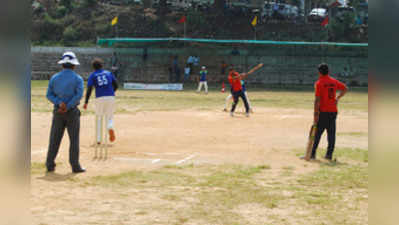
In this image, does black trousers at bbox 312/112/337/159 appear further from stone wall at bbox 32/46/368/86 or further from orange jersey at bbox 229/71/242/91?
stone wall at bbox 32/46/368/86

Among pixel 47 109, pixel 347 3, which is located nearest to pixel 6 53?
pixel 47 109

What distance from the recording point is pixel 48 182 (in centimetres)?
814

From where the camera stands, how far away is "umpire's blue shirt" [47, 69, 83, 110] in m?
8.81

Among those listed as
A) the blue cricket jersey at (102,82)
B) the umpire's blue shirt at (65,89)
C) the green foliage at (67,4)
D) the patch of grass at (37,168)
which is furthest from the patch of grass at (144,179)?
the green foliage at (67,4)

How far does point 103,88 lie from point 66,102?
10.1 feet

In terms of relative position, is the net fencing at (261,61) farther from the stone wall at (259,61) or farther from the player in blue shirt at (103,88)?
the player in blue shirt at (103,88)

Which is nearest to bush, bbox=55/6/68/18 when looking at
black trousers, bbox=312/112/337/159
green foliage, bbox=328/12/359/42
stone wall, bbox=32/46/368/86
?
stone wall, bbox=32/46/368/86

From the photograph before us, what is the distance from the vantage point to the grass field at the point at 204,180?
6.21 m

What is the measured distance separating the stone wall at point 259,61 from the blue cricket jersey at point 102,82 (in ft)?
108

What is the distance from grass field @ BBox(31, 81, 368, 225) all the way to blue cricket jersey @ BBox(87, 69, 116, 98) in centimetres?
147

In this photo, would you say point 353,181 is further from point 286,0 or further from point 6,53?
point 286,0

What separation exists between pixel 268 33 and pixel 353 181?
135ft

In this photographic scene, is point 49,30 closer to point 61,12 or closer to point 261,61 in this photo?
point 61,12

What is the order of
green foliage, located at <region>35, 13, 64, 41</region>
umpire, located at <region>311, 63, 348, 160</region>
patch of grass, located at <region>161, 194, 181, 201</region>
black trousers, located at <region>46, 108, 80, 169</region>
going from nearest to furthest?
patch of grass, located at <region>161, 194, 181, 201</region> → black trousers, located at <region>46, 108, 80, 169</region> → umpire, located at <region>311, 63, 348, 160</region> → green foliage, located at <region>35, 13, 64, 41</region>
